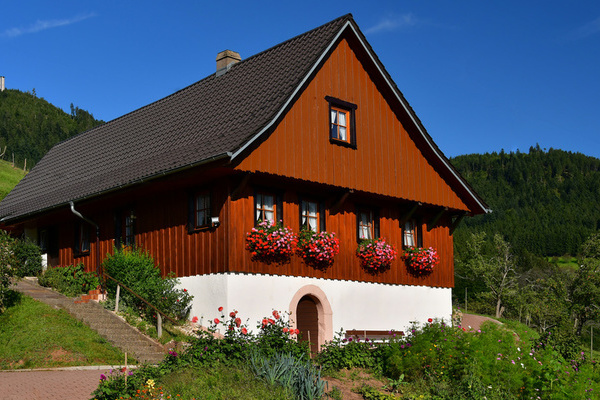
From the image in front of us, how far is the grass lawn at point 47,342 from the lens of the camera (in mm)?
16219

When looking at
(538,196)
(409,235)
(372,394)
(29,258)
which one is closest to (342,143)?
(409,235)

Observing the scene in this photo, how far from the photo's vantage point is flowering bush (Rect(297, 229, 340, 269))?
19891 millimetres

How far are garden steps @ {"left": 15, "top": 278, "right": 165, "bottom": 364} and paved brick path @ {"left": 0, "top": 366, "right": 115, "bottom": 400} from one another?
1.63 meters

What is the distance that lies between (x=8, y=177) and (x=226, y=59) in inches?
1797

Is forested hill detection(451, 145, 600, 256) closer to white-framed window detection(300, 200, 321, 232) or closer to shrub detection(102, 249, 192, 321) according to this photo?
white-framed window detection(300, 200, 321, 232)

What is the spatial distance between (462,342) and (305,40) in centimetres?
1011

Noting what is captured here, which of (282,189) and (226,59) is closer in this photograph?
(282,189)

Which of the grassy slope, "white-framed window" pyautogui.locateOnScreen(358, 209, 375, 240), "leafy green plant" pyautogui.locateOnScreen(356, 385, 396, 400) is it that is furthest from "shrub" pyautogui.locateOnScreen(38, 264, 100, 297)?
the grassy slope

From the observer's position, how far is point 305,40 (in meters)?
21.8

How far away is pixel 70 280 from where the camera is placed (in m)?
23.0

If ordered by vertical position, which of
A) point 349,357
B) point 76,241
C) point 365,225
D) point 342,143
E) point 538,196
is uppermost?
point 538,196

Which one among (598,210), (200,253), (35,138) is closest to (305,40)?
(200,253)

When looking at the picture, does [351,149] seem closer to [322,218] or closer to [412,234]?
[322,218]

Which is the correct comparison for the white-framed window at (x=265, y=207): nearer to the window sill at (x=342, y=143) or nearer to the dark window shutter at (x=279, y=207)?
the dark window shutter at (x=279, y=207)
